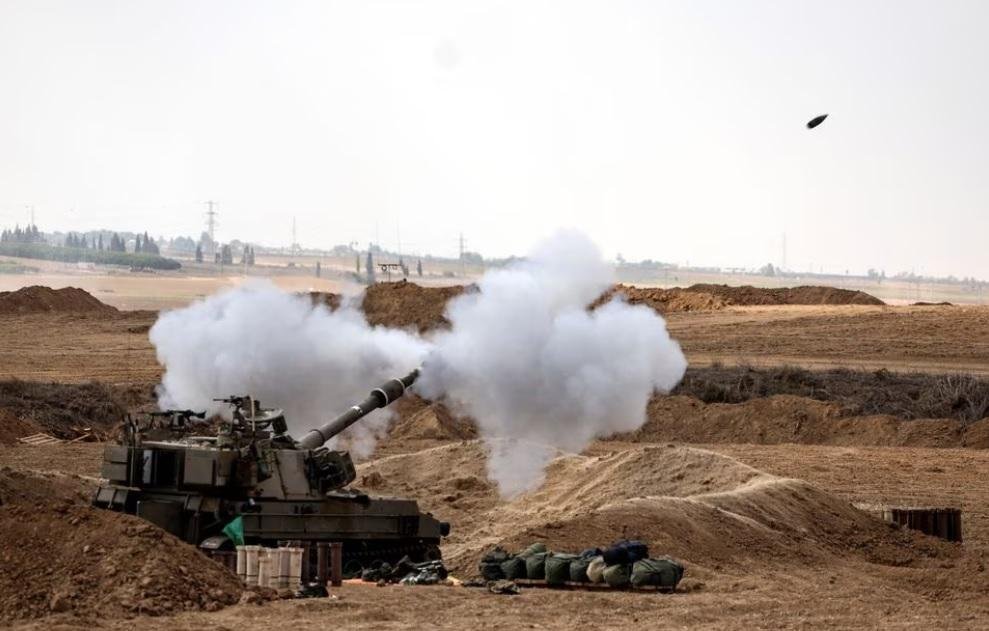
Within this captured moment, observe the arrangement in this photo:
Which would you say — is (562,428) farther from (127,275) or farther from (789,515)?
(127,275)

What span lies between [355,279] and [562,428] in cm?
4011

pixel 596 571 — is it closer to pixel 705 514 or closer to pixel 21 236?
pixel 705 514

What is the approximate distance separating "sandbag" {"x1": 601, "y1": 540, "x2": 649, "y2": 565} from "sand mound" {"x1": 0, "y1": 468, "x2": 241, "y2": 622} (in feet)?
15.2

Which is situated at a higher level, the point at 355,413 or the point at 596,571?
the point at 355,413

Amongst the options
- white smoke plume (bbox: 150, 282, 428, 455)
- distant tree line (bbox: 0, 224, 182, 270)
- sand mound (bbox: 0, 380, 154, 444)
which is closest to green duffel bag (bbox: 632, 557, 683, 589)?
white smoke plume (bbox: 150, 282, 428, 455)

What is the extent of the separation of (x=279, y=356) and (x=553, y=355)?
4.67 m

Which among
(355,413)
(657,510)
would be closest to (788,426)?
(657,510)

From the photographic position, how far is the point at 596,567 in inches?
800

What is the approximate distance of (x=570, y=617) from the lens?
59.3 ft

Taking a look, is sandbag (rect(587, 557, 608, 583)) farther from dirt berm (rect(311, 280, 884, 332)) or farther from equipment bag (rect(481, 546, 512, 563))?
dirt berm (rect(311, 280, 884, 332))

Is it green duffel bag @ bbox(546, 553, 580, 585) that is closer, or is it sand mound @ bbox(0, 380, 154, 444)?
green duffel bag @ bbox(546, 553, 580, 585)

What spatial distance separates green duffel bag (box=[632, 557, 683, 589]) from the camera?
20.1m

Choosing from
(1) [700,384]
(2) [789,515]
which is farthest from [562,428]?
(1) [700,384]

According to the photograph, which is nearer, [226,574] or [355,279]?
[226,574]
